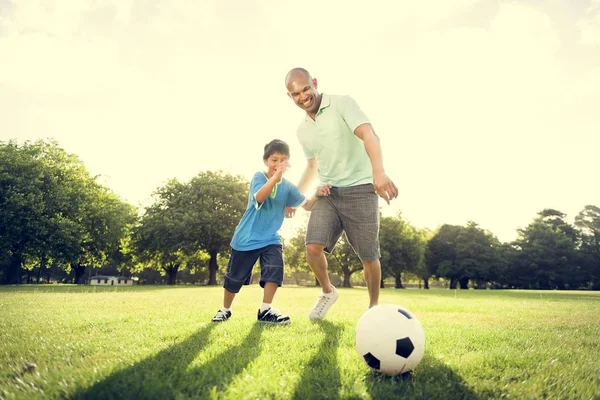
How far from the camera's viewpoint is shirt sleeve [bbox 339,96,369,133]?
183 inches

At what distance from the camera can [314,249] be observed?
5027 mm

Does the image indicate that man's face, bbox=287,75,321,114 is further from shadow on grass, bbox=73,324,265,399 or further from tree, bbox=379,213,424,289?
tree, bbox=379,213,424,289

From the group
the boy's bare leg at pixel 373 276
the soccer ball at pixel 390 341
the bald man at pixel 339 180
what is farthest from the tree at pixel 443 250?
the soccer ball at pixel 390 341

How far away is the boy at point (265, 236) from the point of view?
535cm

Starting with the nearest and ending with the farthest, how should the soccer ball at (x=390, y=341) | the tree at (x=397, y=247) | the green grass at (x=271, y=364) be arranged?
the green grass at (x=271, y=364) → the soccer ball at (x=390, y=341) → the tree at (x=397, y=247)

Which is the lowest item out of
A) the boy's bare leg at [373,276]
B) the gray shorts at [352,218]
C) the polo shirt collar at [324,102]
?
the boy's bare leg at [373,276]

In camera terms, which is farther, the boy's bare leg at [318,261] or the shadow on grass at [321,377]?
the boy's bare leg at [318,261]

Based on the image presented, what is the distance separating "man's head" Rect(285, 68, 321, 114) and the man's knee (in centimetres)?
180

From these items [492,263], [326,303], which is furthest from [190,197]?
[492,263]

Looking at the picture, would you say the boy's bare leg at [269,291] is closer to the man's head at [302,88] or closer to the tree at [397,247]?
the man's head at [302,88]

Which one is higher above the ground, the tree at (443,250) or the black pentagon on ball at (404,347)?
the tree at (443,250)

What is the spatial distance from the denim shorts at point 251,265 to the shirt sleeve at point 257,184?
0.66m

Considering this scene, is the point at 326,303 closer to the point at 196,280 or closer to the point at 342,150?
the point at 342,150

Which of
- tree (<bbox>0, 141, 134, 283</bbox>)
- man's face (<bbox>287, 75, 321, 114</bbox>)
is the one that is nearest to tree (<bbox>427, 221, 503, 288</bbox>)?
tree (<bbox>0, 141, 134, 283</bbox>)
